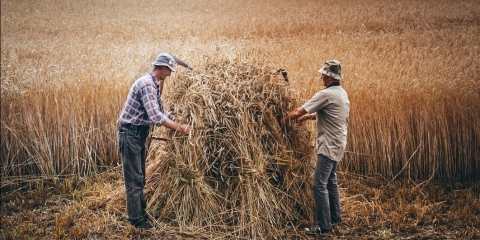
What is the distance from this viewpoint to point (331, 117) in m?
3.28

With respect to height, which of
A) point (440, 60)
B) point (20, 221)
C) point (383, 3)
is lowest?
point (20, 221)

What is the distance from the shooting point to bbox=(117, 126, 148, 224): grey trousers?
11.1 ft

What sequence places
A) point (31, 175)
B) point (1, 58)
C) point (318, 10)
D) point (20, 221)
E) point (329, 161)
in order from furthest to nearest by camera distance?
1. point (318, 10)
2. point (1, 58)
3. point (31, 175)
4. point (20, 221)
5. point (329, 161)

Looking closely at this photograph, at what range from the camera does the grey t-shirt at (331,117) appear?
3.21 metres

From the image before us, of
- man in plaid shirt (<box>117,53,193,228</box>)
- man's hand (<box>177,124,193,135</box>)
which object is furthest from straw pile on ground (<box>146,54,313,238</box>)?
man in plaid shirt (<box>117,53,193,228</box>)

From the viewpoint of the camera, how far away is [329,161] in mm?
3330

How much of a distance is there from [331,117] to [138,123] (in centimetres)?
155

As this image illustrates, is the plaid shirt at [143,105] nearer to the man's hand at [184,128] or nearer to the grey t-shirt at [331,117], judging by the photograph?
the man's hand at [184,128]

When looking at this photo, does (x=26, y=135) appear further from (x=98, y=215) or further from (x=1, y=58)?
(x=1, y=58)

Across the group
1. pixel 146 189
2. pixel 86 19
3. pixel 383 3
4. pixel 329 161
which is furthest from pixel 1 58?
pixel 383 3

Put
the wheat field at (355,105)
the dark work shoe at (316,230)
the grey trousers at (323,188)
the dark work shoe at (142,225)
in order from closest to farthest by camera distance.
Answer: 1. the grey trousers at (323,188)
2. the dark work shoe at (316,230)
3. the dark work shoe at (142,225)
4. the wheat field at (355,105)

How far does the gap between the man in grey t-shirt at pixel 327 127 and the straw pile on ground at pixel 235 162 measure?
0.95ft

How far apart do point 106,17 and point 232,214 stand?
560cm

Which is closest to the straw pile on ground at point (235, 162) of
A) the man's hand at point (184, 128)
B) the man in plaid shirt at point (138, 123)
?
the man's hand at point (184, 128)
